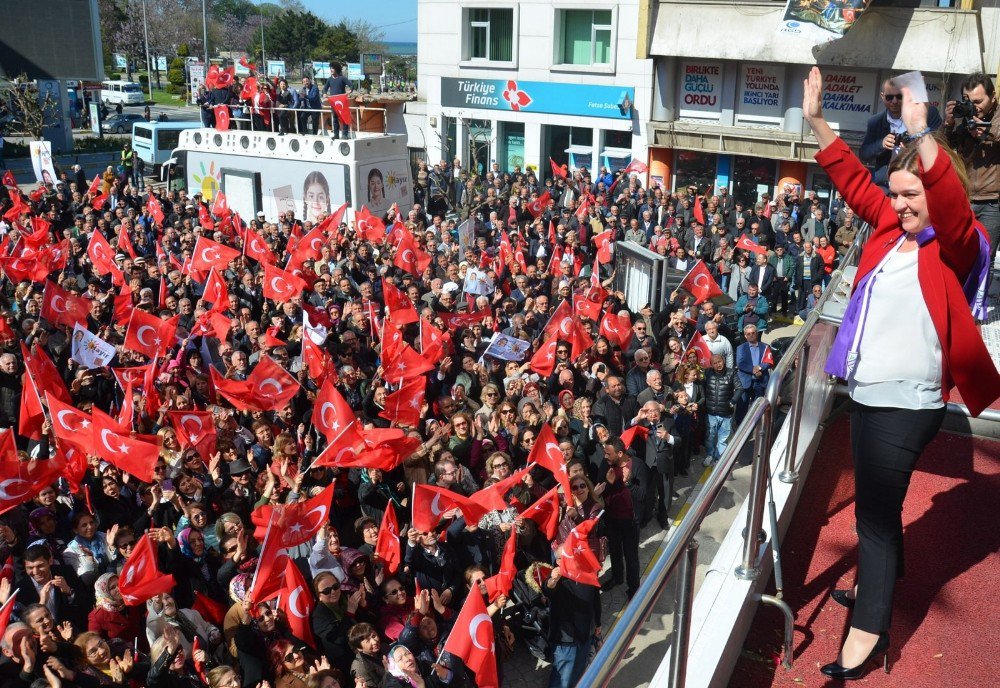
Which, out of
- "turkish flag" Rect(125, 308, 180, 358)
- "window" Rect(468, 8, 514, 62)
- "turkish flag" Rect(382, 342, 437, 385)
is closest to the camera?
"turkish flag" Rect(382, 342, 437, 385)

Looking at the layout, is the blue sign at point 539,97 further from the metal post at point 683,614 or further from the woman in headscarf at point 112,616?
the metal post at point 683,614

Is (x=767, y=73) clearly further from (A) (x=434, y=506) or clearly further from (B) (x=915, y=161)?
(B) (x=915, y=161)

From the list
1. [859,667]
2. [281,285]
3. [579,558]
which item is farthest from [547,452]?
[281,285]

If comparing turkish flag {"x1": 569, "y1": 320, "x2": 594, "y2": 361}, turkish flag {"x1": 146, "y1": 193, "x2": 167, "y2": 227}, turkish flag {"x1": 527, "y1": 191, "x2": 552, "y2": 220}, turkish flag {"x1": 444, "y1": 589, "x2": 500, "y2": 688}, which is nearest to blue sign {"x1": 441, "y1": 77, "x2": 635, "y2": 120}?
turkish flag {"x1": 527, "y1": 191, "x2": 552, "y2": 220}

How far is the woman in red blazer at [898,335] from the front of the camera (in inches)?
103

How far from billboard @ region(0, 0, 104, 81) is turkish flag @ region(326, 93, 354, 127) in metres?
31.1

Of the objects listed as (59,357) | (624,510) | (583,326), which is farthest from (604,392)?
(59,357)

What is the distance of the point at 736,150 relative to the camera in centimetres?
2742

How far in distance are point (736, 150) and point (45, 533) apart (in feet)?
77.7

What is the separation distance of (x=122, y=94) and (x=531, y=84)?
3585 cm

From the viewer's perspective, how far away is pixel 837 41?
25.3m

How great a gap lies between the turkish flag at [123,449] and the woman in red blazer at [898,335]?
6.67 meters

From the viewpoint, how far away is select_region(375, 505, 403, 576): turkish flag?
24.0 feet

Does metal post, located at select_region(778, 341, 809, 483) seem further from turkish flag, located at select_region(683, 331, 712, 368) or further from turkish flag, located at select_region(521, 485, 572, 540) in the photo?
turkish flag, located at select_region(683, 331, 712, 368)
